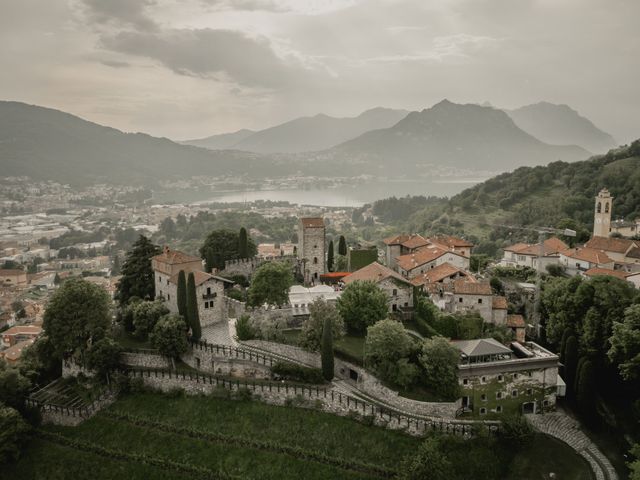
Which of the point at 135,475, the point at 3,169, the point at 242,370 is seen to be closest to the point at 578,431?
the point at 242,370

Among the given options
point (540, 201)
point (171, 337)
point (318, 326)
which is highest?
point (540, 201)

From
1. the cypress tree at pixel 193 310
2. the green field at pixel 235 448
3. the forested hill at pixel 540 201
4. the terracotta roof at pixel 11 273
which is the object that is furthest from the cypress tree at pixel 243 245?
the terracotta roof at pixel 11 273

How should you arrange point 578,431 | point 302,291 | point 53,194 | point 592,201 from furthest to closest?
point 53,194, point 592,201, point 302,291, point 578,431

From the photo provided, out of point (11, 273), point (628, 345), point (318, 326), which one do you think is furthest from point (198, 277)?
point (11, 273)

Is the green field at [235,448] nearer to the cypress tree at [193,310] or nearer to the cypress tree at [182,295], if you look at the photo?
the cypress tree at [193,310]

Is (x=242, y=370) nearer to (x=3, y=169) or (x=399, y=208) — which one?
(x=399, y=208)

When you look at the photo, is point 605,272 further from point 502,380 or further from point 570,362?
point 502,380
